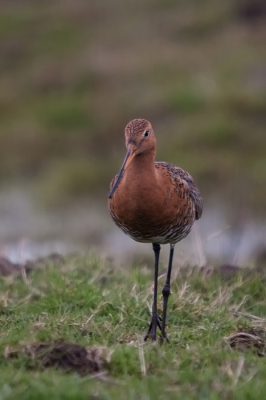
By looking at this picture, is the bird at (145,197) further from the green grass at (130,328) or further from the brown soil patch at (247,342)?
the brown soil patch at (247,342)

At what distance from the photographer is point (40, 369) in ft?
14.0

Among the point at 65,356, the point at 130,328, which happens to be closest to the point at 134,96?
the point at 130,328

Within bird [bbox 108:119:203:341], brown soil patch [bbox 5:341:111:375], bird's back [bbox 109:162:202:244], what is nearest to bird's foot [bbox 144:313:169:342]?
bird [bbox 108:119:203:341]

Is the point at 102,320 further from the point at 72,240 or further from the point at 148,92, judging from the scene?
the point at 148,92

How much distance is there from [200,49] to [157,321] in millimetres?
17116

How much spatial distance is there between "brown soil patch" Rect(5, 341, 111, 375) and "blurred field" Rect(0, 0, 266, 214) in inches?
318

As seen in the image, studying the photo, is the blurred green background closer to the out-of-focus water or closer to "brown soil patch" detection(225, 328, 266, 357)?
the out-of-focus water

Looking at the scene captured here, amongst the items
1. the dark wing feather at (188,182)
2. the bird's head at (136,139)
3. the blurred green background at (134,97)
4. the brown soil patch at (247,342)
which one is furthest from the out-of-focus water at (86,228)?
the bird's head at (136,139)

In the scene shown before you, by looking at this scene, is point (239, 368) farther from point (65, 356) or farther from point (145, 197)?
point (145, 197)

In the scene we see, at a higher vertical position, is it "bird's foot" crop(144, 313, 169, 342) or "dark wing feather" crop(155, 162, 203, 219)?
"dark wing feather" crop(155, 162, 203, 219)

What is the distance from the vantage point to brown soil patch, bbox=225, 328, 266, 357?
15.9 feet

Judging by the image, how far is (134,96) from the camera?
17.9 metres

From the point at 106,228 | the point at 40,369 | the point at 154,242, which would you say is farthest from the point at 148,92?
the point at 40,369

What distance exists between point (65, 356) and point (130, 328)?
1.14m
